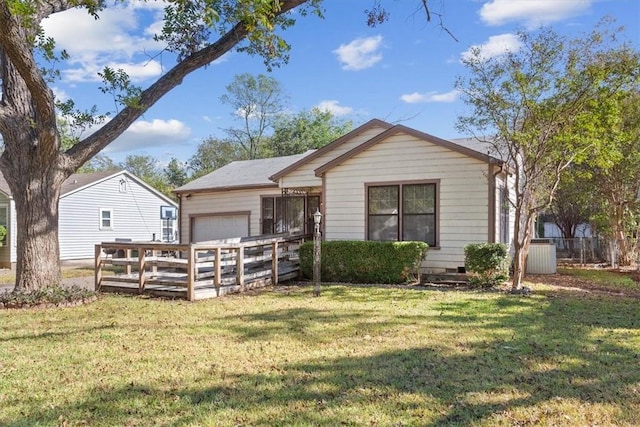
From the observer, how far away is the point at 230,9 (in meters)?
9.16

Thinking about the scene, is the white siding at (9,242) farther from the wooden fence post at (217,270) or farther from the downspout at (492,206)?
the downspout at (492,206)

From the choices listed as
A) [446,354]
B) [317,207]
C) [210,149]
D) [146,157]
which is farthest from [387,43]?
[146,157]

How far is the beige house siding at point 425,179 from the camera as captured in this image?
10953 millimetres

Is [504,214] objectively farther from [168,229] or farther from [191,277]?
[168,229]

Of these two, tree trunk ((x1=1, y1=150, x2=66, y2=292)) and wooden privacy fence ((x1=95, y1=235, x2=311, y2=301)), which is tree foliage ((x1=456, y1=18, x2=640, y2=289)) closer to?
wooden privacy fence ((x1=95, y1=235, x2=311, y2=301))

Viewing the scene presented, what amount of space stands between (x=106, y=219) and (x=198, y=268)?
14.9 m

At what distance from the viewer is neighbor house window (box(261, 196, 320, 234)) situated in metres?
15.4

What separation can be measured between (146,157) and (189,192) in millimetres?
41545

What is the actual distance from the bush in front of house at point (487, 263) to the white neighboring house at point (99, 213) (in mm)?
17323

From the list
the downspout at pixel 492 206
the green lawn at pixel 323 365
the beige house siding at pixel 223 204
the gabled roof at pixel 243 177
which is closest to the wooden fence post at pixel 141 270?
the green lawn at pixel 323 365

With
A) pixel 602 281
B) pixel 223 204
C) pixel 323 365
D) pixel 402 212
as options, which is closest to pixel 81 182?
pixel 223 204

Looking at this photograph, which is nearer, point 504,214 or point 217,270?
point 217,270

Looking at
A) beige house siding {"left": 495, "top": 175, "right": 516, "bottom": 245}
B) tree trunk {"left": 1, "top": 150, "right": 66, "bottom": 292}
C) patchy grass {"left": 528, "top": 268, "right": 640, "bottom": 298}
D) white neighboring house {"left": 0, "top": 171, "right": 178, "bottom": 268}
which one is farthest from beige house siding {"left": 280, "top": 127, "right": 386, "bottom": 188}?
white neighboring house {"left": 0, "top": 171, "right": 178, "bottom": 268}

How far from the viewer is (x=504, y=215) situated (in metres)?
12.6
